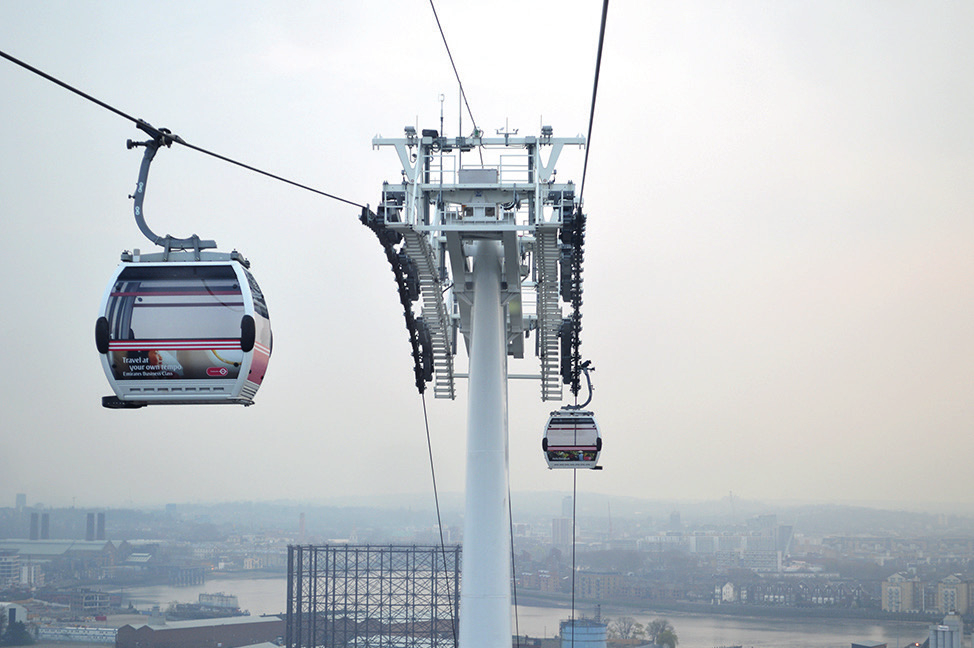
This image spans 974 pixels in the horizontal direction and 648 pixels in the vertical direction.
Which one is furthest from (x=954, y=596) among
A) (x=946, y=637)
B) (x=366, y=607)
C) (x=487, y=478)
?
(x=487, y=478)

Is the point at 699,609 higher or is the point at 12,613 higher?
the point at 12,613

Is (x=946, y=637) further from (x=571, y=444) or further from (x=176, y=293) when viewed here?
(x=176, y=293)

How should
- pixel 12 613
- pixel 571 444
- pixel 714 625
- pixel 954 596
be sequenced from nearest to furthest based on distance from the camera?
pixel 571 444, pixel 12 613, pixel 954 596, pixel 714 625

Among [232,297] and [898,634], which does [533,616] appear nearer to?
[898,634]

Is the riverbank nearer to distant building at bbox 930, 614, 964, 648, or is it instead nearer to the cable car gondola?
distant building at bbox 930, 614, 964, 648

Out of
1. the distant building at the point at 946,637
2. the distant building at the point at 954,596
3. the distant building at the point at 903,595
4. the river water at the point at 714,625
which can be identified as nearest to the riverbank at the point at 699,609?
the river water at the point at 714,625

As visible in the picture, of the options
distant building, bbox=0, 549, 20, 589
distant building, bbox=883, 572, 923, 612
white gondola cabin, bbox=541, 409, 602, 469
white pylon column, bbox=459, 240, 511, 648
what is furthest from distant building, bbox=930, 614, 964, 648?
distant building, bbox=0, 549, 20, 589
